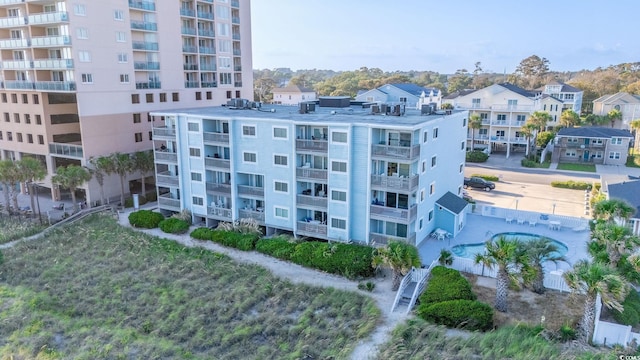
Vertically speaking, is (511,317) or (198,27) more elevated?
(198,27)

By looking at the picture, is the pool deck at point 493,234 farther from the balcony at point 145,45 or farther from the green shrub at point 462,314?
the balcony at point 145,45

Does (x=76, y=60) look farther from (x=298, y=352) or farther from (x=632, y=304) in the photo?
(x=632, y=304)

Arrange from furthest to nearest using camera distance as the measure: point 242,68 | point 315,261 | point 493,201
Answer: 1. point 242,68
2. point 493,201
3. point 315,261

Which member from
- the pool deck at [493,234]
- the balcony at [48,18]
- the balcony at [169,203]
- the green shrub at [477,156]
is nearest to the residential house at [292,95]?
the green shrub at [477,156]

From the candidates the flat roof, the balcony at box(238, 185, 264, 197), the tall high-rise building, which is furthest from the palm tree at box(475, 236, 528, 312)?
the tall high-rise building

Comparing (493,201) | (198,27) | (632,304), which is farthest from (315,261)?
(198,27)

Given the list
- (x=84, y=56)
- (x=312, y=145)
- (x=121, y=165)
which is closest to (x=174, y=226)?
(x=121, y=165)

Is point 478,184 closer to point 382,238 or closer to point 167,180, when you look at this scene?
point 382,238

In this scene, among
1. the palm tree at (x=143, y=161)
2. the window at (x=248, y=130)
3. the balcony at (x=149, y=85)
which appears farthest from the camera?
the balcony at (x=149, y=85)
